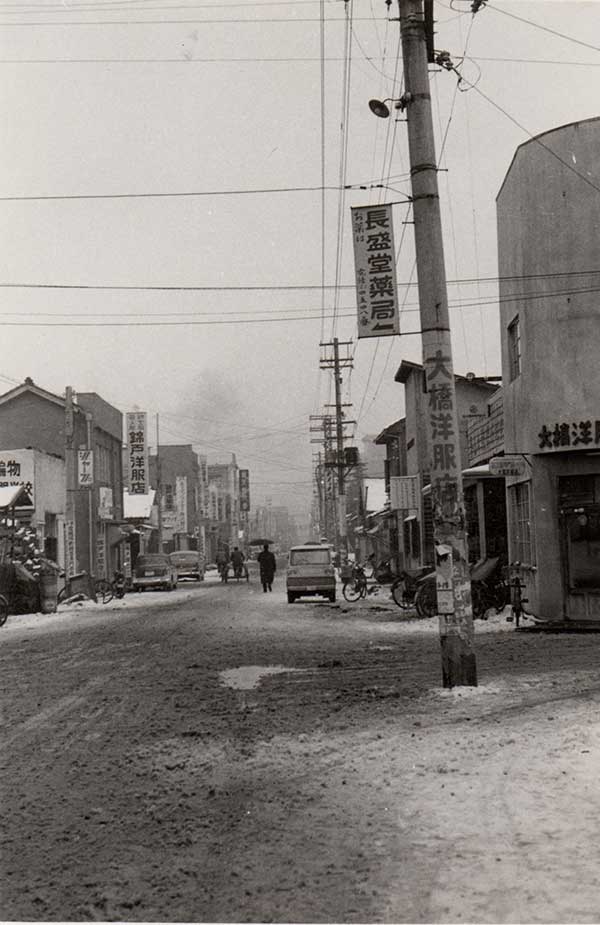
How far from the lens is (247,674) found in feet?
39.2

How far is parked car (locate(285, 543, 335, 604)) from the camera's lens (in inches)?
1088

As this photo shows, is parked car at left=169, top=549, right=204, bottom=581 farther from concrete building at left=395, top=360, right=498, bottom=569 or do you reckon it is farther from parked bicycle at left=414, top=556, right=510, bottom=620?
parked bicycle at left=414, top=556, right=510, bottom=620

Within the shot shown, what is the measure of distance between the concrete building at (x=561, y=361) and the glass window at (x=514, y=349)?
0.78 metres

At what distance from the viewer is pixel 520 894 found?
4.49 metres

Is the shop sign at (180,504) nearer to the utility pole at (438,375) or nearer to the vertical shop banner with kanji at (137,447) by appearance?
the vertical shop banner with kanji at (137,447)

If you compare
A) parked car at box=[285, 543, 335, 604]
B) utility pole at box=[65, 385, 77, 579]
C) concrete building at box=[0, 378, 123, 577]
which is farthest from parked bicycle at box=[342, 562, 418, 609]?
concrete building at box=[0, 378, 123, 577]

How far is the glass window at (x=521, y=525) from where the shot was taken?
1925 centimetres

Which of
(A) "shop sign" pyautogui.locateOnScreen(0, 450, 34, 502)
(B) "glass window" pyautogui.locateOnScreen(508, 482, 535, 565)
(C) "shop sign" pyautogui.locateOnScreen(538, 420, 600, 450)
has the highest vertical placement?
(A) "shop sign" pyautogui.locateOnScreen(0, 450, 34, 502)

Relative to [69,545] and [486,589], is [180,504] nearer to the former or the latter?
[69,545]

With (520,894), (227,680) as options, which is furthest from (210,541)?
(520,894)

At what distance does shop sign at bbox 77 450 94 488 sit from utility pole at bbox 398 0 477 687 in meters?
26.8

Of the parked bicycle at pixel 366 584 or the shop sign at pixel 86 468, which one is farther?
the shop sign at pixel 86 468

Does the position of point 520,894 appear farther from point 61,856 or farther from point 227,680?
point 227,680

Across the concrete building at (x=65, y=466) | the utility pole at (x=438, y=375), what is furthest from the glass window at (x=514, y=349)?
the concrete building at (x=65, y=466)
